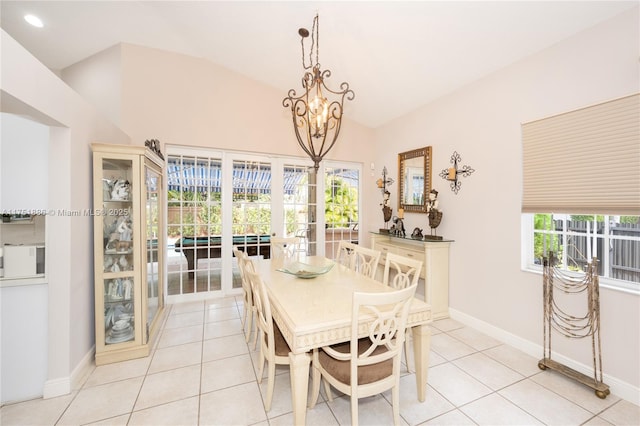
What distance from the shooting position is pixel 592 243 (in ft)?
7.37

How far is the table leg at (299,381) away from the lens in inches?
57.7

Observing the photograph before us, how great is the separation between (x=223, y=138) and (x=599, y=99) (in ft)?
13.4

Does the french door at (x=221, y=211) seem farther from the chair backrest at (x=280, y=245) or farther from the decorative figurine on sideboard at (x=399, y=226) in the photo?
the decorative figurine on sideboard at (x=399, y=226)

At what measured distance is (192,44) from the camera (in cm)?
347

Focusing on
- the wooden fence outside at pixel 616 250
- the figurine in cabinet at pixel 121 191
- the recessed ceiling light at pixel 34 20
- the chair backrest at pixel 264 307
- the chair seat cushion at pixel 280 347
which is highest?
the recessed ceiling light at pixel 34 20

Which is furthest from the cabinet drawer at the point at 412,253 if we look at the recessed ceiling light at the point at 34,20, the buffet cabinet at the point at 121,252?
the recessed ceiling light at the point at 34,20

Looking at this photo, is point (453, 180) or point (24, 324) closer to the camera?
point (24, 324)

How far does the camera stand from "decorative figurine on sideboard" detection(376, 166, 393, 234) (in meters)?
4.29

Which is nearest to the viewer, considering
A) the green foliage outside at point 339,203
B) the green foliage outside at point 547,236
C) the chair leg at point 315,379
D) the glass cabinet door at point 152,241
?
the chair leg at point 315,379

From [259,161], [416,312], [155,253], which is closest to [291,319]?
[416,312]

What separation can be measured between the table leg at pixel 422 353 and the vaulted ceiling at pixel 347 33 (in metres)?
2.60

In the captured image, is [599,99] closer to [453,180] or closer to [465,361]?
[453,180]

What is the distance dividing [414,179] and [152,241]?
3.47 meters

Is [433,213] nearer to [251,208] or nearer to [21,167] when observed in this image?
[251,208]
